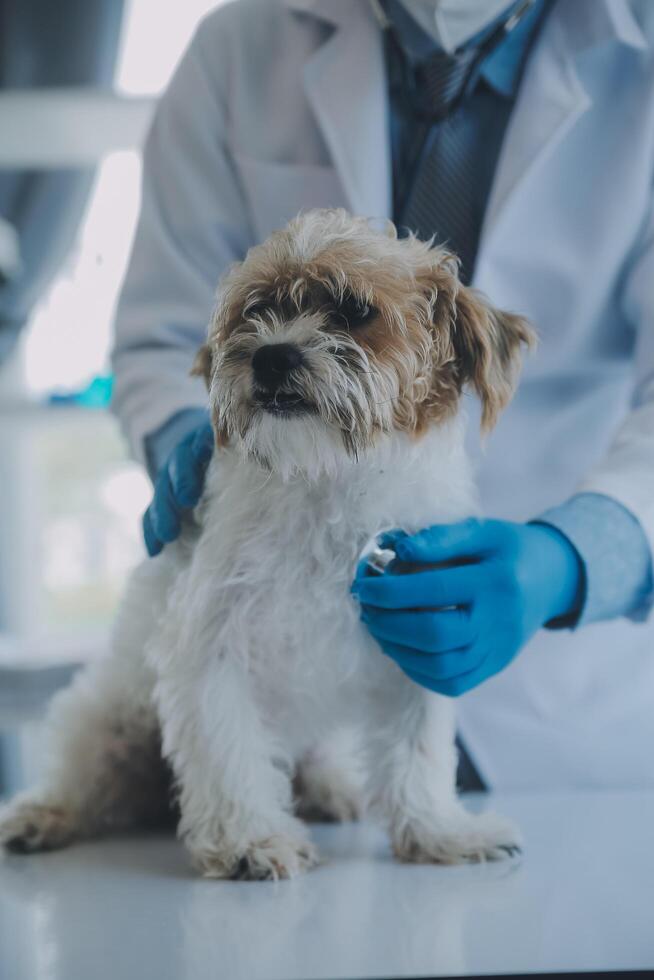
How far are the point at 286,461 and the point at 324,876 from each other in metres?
0.47

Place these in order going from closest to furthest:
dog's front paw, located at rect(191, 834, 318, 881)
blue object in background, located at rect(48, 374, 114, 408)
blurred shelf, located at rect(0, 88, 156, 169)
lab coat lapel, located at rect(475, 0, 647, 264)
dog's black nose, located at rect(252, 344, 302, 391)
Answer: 1. dog's black nose, located at rect(252, 344, 302, 391)
2. dog's front paw, located at rect(191, 834, 318, 881)
3. lab coat lapel, located at rect(475, 0, 647, 264)
4. blurred shelf, located at rect(0, 88, 156, 169)
5. blue object in background, located at rect(48, 374, 114, 408)

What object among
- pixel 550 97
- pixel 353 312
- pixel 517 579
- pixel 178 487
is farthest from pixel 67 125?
pixel 517 579

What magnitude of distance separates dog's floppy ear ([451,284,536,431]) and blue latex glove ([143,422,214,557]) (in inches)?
13.8

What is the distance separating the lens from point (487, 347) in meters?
1.14

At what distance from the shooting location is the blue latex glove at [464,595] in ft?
3.84

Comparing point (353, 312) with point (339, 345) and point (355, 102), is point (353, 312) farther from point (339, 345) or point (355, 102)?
point (355, 102)

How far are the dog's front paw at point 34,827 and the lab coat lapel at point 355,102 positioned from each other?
952mm

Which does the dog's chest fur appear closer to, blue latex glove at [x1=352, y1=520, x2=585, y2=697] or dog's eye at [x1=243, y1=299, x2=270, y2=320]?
blue latex glove at [x1=352, y1=520, x2=585, y2=697]

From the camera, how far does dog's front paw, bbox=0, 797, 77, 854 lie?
1305 mm

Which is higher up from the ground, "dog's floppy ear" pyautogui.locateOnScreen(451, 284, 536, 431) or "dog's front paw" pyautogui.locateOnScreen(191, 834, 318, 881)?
"dog's floppy ear" pyautogui.locateOnScreen(451, 284, 536, 431)

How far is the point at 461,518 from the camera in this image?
4.10 feet

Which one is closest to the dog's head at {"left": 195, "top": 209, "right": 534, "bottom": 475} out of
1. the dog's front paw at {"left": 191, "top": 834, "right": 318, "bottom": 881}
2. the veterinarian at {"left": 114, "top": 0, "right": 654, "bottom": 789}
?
the veterinarian at {"left": 114, "top": 0, "right": 654, "bottom": 789}

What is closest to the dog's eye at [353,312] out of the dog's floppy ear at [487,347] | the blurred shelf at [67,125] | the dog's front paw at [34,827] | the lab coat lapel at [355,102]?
the dog's floppy ear at [487,347]

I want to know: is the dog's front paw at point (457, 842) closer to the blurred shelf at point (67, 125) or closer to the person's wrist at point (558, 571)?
the person's wrist at point (558, 571)
